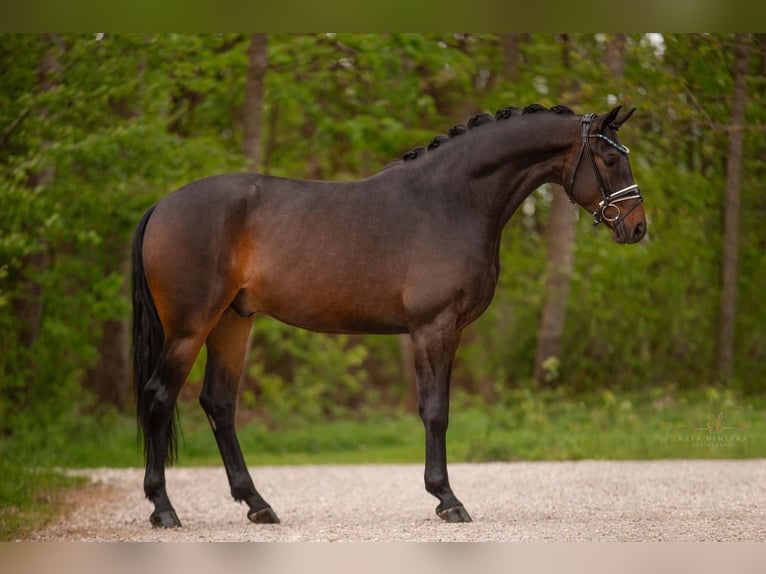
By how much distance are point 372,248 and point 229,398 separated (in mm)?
1507

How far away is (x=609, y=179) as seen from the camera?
20.6 feet

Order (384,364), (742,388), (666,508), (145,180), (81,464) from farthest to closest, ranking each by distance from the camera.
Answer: (384,364) < (742,388) < (145,180) < (81,464) < (666,508)

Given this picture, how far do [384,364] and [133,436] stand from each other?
1143 centimetres

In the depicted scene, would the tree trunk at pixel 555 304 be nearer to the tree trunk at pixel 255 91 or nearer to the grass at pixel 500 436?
the grass at pixel 500 436

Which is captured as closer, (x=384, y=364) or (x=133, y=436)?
(x=133, y=436)

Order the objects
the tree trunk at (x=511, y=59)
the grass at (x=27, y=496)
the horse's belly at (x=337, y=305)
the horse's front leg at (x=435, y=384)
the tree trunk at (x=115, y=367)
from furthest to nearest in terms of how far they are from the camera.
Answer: the tree trunk at (x=511, y=59) → the tree trunk at (x=115, y=367) → the grass at (x=27, y=496) → the horse's belly at (x=337, y=305) → the horse's front leg at (x=435, y=384)

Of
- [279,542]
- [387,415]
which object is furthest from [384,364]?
[279,542]

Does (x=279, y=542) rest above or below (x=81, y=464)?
above

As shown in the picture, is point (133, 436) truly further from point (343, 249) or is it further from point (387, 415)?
point (343, 249)

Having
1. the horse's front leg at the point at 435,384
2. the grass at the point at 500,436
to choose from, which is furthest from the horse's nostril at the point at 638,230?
the grass at the point at 500,436

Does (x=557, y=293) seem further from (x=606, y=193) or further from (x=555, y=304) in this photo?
(x=606, y=193)

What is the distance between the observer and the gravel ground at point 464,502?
241 inches

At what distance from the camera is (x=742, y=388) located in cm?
1315

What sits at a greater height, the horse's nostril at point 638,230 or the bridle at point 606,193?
the bridle at point 606,193
